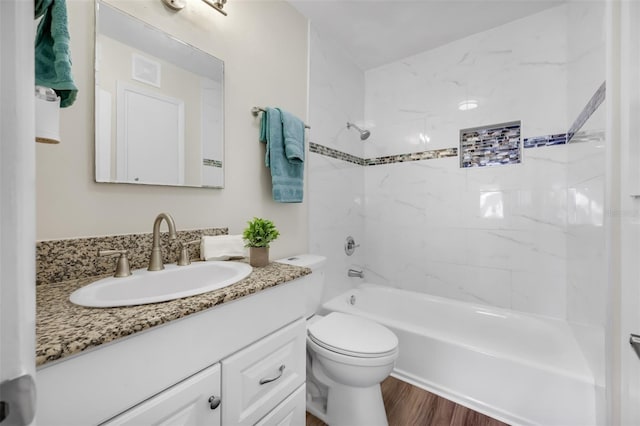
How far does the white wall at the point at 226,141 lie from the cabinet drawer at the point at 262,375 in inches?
25.9

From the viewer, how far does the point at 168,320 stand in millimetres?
637

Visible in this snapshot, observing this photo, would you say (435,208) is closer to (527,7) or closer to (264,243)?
(527,7)

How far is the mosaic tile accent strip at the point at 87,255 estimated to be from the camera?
2.77 feet

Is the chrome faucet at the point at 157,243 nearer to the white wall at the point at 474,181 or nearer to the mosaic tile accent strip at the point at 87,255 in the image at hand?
the mosaic tile accent strip at the point at 87,255

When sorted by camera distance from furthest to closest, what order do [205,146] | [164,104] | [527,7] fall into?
[527,7] < [205,146] < [164,104]

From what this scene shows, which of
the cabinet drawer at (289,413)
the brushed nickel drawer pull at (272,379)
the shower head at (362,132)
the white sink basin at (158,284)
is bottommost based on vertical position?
the cabinet drawer at (289,413)

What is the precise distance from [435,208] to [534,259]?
0.75 meters

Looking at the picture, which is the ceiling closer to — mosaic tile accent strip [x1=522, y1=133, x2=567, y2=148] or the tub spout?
mosaic tile accent strip [x1=522, y1=133, x2=567, y2=148]

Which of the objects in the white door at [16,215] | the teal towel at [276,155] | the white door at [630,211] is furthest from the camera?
the teal towel at [276,155]

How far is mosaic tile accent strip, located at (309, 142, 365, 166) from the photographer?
6.55 ft

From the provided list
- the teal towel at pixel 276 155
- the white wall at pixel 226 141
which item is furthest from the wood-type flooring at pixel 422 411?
the teal towel at pixel 276 155

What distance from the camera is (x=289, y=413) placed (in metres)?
1.05

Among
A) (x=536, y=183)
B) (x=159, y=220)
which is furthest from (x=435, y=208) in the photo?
(x=159, y=220)

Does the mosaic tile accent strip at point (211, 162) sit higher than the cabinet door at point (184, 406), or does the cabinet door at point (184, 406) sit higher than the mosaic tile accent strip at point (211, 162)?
the mosaic tile accent strip at point (211, 162)
